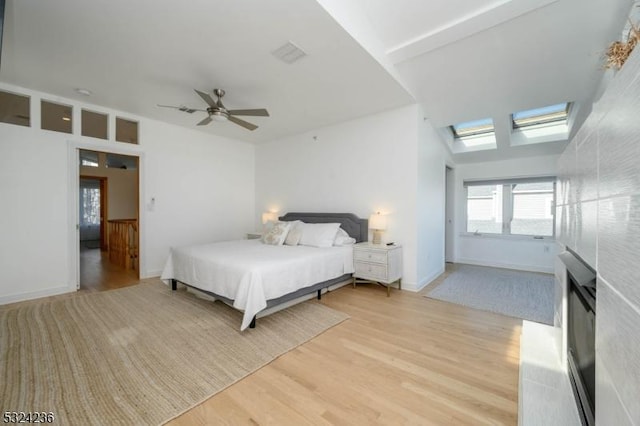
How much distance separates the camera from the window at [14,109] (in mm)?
3479

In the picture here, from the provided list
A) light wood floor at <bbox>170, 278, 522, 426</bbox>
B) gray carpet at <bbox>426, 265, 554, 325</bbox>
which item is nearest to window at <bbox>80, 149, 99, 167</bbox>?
light wood floor at <bbox>170, 278, 522, 426</bbox>

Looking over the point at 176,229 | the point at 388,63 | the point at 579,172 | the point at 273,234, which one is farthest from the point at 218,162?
the point at 579,172

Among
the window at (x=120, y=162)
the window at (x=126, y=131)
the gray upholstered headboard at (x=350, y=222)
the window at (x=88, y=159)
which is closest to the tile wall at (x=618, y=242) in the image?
the gray upholstered headboard at (x=350, y=222)

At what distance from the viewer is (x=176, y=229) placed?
5117 millimetres

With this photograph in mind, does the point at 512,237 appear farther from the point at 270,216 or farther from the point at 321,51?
the point at 321,51

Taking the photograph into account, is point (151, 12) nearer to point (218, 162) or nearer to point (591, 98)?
point (218, 162)

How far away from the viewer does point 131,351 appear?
2293 mm

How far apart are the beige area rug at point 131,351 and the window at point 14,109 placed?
8.10ft

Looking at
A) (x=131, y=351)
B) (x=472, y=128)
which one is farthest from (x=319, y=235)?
(x=472, y=128)

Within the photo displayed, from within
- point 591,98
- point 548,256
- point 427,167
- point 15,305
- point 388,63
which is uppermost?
point 388,63

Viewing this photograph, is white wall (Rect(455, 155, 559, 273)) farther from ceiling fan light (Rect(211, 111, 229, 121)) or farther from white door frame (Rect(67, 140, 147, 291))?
white door frame (Rect(67, 140, 147, 291))

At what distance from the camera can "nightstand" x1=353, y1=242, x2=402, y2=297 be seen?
12.3ft

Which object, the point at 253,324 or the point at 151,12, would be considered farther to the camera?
the point at 253,324

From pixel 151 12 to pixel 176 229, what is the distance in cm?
377
